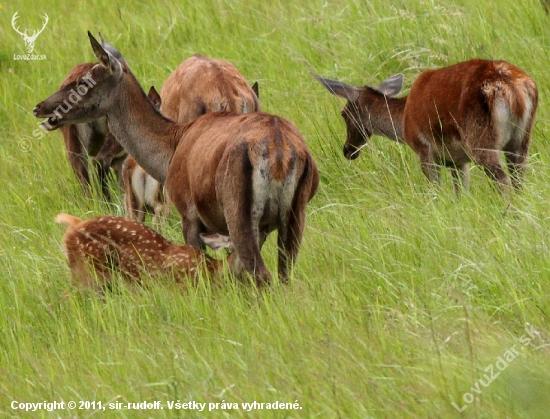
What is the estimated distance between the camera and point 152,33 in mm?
12562

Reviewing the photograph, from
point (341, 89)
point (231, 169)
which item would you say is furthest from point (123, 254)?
point (341, 89)

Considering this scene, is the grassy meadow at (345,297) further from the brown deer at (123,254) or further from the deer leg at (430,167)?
the brown deer at (123,254)

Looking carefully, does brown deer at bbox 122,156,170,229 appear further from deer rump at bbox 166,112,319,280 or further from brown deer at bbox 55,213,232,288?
deer rump at bbox 166,112,319,280

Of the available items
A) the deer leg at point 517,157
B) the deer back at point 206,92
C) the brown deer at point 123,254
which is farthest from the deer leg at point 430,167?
the brown deer at point 123,254

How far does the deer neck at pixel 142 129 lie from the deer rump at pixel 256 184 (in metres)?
1.05

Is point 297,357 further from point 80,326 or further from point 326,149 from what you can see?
point 326,149

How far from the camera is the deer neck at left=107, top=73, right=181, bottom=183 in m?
7.86

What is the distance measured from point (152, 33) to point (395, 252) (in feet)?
22.4

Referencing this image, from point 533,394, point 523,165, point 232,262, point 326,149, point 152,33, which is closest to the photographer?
point 533,394

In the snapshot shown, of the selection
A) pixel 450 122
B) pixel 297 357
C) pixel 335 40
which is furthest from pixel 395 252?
pixel 335 40

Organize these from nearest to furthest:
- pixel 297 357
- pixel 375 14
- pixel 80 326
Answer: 1. pixel 297 357
2. pixel 80 326
3. pixel 375 14

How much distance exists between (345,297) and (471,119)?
2548mm

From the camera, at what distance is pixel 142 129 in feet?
26.1

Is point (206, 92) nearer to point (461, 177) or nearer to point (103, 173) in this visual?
point (103, 173)
